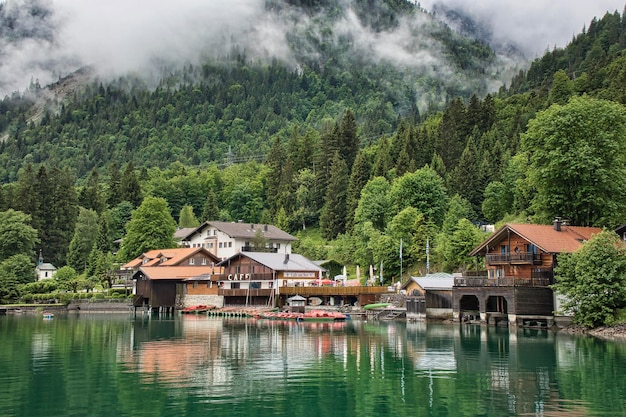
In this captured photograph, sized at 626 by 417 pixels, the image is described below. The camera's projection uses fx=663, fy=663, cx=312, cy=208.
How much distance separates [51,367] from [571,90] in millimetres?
97223

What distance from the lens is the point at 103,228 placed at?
111 metres

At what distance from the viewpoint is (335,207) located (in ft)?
358

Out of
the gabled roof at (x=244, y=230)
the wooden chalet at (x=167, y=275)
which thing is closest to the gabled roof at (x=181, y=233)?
the gabled roof at (x=244, y=230)

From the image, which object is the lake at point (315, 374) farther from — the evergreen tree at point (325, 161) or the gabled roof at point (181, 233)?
the evergreen tree at point (325, 161)

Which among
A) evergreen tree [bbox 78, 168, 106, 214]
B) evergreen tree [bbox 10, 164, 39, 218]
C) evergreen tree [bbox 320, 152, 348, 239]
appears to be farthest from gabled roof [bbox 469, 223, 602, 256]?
evergreen tree [bbox 78, 168, 106, 214]

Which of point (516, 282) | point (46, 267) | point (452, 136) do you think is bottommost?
point (516, 282)

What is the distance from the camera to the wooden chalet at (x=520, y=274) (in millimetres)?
51469

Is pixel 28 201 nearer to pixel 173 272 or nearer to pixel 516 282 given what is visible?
pixel 173 272

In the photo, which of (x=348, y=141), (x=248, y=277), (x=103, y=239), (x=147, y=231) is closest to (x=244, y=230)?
(x=147, y=231)

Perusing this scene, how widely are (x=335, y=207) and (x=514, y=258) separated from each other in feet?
186

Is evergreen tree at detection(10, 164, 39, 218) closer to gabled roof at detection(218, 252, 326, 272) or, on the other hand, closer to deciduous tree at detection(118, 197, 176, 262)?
deciduous tree at detection(118, 197, 176, 262)

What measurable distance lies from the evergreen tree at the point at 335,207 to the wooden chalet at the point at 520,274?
50.5 meters

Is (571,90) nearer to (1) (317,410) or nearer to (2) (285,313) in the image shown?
(2) (285,313)

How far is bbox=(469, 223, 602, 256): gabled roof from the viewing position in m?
51.3
